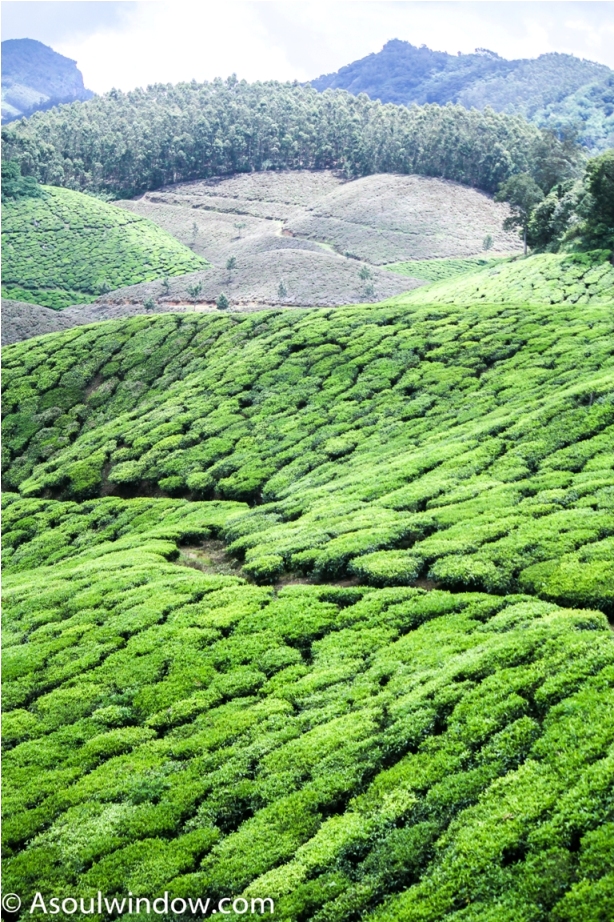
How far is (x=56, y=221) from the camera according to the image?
491 feet

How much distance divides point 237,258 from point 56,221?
41125 mm

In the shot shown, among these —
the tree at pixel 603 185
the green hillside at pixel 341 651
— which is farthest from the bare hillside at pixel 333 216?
the green hillside at pixel 341 651

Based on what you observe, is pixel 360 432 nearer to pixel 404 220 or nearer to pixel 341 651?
pixel 341 651

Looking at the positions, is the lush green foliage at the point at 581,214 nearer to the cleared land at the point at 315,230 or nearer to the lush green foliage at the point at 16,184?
the cleared land at the point at 315,230

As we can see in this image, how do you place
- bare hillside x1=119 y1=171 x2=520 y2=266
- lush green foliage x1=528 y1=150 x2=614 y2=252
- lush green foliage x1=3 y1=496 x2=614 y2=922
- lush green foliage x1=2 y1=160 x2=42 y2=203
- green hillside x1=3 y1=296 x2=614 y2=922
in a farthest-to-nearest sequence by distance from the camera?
lush green foliage x1=2 y1=160 x2=42 y2=203 → bare hillside x1=119 y1=171 x2=520 y2=266 → lush green foliage x1=528 y1=150 x2=614 y2=252 → green hillside x1=3 y1=296 x2=614 y2=922 → lush green foliage x1=3 y1=496 x2=614 y2=922

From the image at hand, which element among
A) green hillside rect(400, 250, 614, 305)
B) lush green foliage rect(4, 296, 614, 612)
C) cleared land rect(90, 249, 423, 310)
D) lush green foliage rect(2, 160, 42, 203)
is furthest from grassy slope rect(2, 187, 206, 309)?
green hillside rect(400, 250, 614, 305)

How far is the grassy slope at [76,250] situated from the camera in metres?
129

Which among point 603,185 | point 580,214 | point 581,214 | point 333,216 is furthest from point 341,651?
point 333,216

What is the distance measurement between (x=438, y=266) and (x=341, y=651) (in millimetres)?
120564

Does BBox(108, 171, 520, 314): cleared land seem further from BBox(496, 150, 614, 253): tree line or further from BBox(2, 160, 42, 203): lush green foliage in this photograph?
BBox(496, 150, 614, 253): tree line

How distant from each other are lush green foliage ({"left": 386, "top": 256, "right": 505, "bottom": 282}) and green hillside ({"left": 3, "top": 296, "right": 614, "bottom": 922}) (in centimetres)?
8605

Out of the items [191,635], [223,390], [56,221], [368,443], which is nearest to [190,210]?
[56,221]

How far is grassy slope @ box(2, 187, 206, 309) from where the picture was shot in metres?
129

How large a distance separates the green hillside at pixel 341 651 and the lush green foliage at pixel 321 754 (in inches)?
2.2
